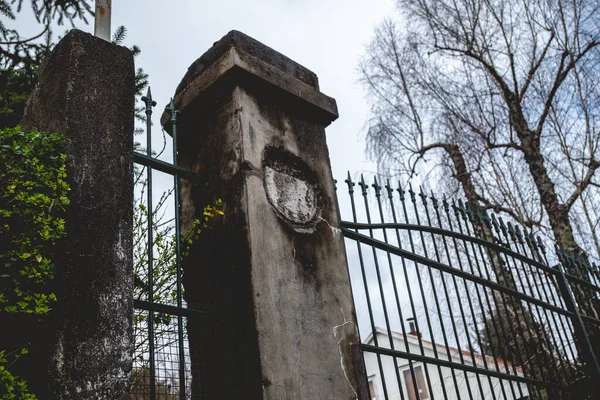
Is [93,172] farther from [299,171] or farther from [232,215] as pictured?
[299,171]

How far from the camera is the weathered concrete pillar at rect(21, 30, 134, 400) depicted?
1.58 m

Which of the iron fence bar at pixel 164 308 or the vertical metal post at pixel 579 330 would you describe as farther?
the vertical metal post at pixel 579 330

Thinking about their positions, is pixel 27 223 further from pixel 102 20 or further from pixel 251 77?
pixel 251 77

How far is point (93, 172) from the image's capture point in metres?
1.86

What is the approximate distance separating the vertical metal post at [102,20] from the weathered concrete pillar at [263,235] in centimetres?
52

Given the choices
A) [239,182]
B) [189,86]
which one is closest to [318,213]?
[239,182]

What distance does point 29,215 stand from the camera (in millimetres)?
1655

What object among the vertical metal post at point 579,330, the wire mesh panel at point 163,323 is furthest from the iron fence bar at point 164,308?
the vertical metal post at point 579,330

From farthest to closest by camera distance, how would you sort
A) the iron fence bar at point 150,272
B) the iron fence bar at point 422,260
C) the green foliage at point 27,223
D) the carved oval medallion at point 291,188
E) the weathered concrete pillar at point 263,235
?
the iron fence bar at point 422,260 → the carved oval medallion at point 291,188 → the weathered concrete pillar at point 263,235 → the iron fence bar at point 150,272 → the green foliage at point 27,223

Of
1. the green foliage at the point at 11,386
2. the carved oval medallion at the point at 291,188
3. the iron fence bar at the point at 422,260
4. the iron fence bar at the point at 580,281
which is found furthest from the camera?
the iron fence bar at the point at 580,281

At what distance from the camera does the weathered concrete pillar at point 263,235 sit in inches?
82.0

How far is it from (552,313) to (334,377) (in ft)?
7.81

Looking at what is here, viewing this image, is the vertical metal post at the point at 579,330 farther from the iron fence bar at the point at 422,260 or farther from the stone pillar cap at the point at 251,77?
the stone pillar cap at the point at 251,77

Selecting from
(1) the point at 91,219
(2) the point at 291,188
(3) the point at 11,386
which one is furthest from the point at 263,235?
(3) the point at 11,386
